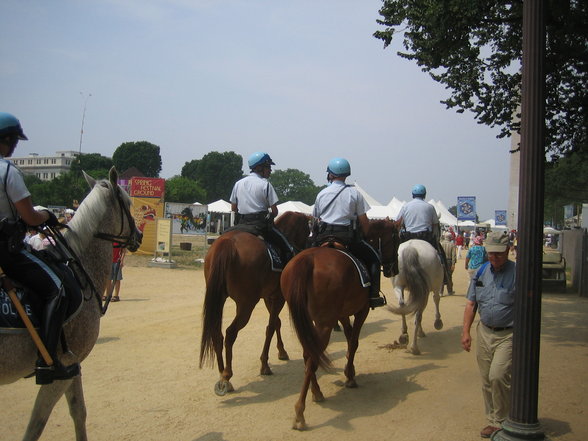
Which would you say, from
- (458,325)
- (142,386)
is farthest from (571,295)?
(142,386)

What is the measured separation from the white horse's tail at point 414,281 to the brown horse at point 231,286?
2328mm

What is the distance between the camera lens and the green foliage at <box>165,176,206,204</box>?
70.1 meters

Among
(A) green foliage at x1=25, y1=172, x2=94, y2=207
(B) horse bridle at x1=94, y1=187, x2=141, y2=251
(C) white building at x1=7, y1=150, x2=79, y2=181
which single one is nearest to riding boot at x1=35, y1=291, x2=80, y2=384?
(B) horse bridle at x1=94, y1=187, x2=141, y2=251

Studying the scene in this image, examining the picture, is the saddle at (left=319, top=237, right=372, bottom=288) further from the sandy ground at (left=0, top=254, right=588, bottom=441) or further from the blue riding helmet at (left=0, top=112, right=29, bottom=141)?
the blue riding helmet at (left=0, top=112, right=29, bottom=141)

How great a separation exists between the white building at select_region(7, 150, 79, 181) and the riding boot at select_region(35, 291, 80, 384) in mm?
127632

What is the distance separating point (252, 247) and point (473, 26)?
18.3 feet

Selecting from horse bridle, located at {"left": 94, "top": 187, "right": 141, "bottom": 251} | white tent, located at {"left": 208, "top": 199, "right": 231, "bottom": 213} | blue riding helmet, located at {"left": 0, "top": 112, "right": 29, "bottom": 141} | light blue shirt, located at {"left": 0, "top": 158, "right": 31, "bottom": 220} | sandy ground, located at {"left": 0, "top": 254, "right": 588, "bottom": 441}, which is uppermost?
white tent, located at {"left": 208, "top": 199, "right": 231, "bottom": 213}

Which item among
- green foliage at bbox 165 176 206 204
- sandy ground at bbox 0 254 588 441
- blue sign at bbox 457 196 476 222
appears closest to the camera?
sandy ground at bbox 0 254 588 441

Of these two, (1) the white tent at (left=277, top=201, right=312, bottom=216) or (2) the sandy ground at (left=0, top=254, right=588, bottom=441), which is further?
(1) the white tent at (left=277, top=201, right=312, bottom=216)

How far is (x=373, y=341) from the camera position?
895cm

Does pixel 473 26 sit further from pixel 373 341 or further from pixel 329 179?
pixel 373 341

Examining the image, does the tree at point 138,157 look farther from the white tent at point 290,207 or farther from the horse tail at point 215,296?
the horse tail at point 215,296

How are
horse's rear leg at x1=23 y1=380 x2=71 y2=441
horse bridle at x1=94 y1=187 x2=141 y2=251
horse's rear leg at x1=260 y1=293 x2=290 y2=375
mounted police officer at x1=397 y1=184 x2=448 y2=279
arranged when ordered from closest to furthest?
horse's rear leg at x1=23 y1=380 x2=71 y2=441 → horse bridle at x1=94 y1=187 x2=141 y2=251 → horse's rear leg at x1=260 y1=293 x2=290 y2=375 → mounted police officer at x1=397 y1=184 x2=448 y2=279

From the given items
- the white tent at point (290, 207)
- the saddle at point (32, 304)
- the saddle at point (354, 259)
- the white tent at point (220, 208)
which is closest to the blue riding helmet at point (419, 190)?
the saddle at point (354, 259)
